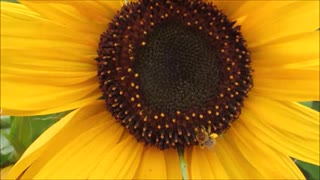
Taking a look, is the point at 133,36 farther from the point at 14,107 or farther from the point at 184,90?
the point at 14,107

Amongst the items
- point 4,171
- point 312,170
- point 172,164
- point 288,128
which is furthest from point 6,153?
point 312,170

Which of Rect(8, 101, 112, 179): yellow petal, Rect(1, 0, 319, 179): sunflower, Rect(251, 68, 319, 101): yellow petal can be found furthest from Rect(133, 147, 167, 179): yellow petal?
Rect(251, 68, 319, 101): yellow petal

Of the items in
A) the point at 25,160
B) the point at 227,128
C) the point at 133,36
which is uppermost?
the point at 133,36

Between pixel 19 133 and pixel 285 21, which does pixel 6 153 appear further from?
pixel 285 21

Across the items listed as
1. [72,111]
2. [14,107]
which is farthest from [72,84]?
[14,107]

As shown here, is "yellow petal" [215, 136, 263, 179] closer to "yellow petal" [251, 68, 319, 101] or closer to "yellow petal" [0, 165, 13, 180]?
"yellow petal" [251, 68, 319, 101]

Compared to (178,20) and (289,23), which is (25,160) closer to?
(178,20)

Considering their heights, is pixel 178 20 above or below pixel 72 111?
above

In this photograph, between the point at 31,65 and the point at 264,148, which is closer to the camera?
the point at 31,65
